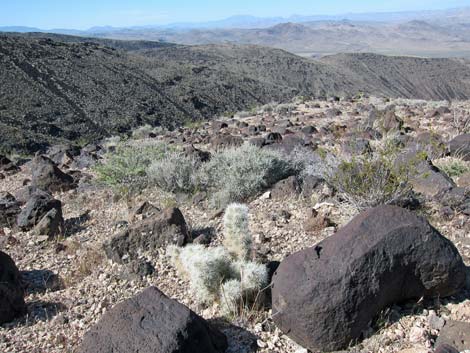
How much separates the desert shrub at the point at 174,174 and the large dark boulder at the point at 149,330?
405 cm

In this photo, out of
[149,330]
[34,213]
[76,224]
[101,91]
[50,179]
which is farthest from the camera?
[101,91]

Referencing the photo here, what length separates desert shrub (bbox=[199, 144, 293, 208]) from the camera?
6555 millimetres

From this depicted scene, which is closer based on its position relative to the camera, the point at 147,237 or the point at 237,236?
the point at 237,236

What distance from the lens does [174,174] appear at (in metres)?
7.41

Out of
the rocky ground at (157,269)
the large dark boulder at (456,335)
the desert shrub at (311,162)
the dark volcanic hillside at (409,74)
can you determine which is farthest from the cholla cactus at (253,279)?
the dark volcanic hillside at (409,74)

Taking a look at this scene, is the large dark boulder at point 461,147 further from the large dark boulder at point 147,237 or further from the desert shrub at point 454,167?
the large dark boulder at point 147,237

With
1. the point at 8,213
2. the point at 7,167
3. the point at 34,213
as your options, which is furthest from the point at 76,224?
the point at 7,167

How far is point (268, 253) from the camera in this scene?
488 cm

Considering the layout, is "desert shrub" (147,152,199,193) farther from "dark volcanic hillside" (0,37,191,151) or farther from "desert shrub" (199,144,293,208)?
"dark volcanic hillside" (0,37,191,151)

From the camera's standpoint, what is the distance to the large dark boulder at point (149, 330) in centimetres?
302

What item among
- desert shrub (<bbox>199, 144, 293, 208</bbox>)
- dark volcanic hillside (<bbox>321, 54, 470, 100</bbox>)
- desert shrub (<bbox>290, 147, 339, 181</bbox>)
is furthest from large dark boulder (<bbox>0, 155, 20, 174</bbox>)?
dark volcanic hillside (<bbox>321, 54, 470, 100</bbox>)

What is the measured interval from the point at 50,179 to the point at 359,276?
683 cm

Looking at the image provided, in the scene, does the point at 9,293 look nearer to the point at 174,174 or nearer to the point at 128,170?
the point at 174,174

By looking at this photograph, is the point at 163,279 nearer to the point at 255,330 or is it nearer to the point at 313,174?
the point at 255,330
